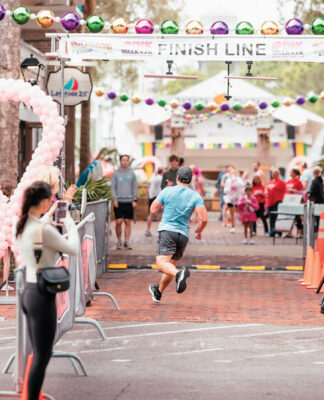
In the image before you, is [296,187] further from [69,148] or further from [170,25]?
[170,25]

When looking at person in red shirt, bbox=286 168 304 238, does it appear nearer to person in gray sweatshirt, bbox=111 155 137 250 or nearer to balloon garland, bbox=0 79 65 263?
person in gray sweatshirt, bbox=111 155 137 250

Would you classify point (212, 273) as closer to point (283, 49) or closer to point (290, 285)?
point (290, 285)

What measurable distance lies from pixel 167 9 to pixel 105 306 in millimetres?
24838

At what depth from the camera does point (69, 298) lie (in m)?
7.94

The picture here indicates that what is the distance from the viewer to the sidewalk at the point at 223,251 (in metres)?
17.5

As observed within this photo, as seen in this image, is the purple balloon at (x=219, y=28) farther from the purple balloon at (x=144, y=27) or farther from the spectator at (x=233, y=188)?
the spectator at (x=233, y=188)

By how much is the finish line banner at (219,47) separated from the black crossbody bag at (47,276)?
305 inches

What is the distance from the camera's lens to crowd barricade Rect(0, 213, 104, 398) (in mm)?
6301

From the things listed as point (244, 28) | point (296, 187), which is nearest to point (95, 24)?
point (244, 28)

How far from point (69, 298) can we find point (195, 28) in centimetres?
652

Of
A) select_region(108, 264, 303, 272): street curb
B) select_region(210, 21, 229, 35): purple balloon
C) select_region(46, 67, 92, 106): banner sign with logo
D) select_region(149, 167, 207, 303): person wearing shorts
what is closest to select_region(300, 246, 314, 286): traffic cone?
select_region(108, 264, 303, 272): street curb

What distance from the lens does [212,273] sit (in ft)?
51.2

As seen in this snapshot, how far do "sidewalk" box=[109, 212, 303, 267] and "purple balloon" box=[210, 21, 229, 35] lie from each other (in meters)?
5.16

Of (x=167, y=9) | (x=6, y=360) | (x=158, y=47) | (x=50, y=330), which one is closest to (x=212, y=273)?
(x=158, y=47)
